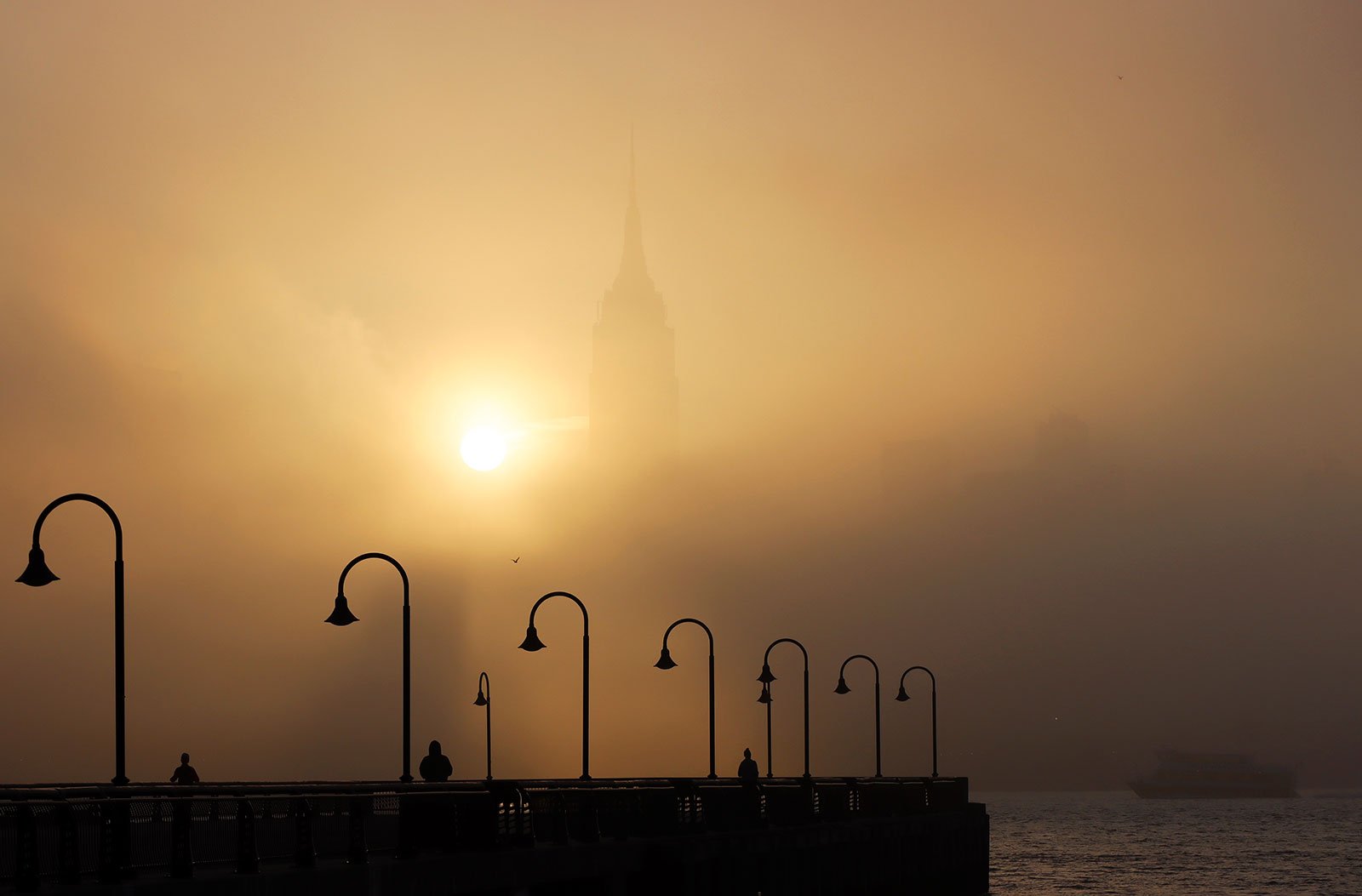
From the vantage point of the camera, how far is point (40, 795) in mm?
21812

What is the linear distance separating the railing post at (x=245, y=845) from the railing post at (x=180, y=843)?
1044 mm

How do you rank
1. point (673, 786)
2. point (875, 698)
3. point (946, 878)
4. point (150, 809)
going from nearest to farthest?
point (150, 809) < point (673, 786) < point (946, 878) < point (875, 698)

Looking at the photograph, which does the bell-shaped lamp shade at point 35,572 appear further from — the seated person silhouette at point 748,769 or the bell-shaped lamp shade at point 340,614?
the seated person silhouette at point 748,769

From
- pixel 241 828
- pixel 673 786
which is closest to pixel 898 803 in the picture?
pixel 673 786

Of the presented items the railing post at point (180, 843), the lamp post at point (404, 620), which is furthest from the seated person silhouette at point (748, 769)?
the railing post at point (180, 843)

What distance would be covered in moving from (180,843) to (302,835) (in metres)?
3.61

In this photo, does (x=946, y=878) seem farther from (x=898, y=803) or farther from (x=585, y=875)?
(x=585, y=875)

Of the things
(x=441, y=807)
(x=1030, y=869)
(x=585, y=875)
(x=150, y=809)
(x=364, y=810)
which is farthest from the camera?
(x=1030, y=869)

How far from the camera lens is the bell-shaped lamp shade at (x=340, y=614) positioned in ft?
140

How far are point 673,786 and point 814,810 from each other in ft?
47.8

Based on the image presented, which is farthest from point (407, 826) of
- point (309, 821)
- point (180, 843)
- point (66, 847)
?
point (66, 847)

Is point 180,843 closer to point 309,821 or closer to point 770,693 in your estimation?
point 309,821

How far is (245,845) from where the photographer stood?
25.6 m

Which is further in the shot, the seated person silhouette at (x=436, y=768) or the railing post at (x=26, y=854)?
the seated person silhouette at (x=436, y=768)
